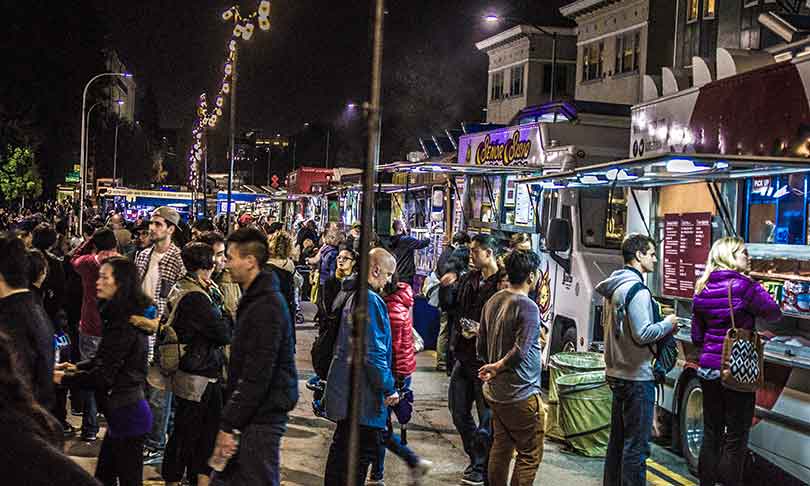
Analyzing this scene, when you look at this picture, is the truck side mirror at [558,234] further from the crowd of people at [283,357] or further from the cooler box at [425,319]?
the cooler box at [425,319]

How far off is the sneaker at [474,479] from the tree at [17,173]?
143ft

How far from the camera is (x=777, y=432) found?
7375 mm

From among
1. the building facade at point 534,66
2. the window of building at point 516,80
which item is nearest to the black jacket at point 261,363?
the building facade at point 534,66

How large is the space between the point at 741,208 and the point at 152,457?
5.81m

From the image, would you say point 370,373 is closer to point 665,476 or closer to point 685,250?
point 665,476

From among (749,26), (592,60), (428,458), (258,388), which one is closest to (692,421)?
(428,458)

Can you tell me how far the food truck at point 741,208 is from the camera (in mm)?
7453

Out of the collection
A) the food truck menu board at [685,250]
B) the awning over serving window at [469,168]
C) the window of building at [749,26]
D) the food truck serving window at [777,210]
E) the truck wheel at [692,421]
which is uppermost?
the window of building at [749,26]

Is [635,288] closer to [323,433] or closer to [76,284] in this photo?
[323,433]

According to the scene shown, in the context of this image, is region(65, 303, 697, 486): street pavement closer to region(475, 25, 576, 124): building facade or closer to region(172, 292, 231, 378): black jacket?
region(172, 292, 231, 378): black jacket

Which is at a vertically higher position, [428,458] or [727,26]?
[727,26]

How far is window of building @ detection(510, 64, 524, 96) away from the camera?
154 feet

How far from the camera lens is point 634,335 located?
6.95 m

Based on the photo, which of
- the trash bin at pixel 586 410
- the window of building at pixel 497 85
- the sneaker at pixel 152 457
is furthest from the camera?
the window of building at pixel 497 85
